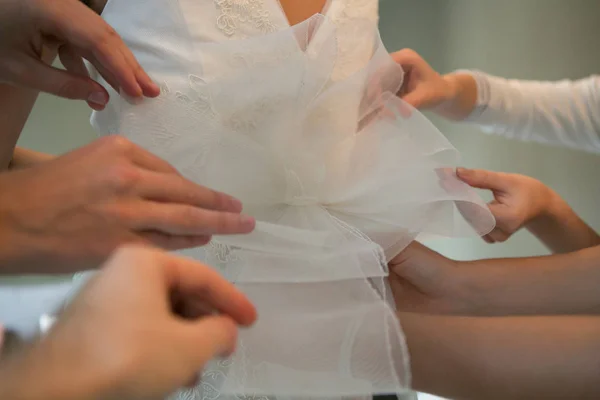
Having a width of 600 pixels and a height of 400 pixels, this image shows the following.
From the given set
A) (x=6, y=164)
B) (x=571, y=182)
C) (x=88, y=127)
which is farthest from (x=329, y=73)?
(x=88, y=127)

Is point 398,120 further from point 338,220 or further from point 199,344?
point 199,344

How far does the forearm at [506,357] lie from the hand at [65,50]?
358 mm

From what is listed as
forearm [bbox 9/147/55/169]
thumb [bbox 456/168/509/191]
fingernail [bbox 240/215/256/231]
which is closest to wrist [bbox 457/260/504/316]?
thumb [bbox 456/168/509/191]

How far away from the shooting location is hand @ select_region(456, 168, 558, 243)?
0.63 metres

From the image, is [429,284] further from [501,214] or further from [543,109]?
[543,109]

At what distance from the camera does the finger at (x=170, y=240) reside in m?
0.35

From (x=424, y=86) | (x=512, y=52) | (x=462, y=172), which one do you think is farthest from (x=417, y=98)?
(x=512, y=52)

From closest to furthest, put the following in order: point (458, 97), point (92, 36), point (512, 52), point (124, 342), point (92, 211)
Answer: point (124, 342), point (92, 211), point (92, 36), point (458, 97), point (512, 52)

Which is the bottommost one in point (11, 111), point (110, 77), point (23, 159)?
point (23, 159)

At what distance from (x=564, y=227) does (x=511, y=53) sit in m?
0.60

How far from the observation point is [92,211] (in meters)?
0.33

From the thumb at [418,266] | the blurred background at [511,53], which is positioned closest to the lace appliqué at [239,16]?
the thumb at [418,266]

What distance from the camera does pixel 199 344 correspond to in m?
0.23

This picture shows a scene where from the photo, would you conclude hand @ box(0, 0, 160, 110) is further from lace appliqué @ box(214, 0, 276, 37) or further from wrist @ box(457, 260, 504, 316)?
wrist @ box(457, 260, 504, 316)
